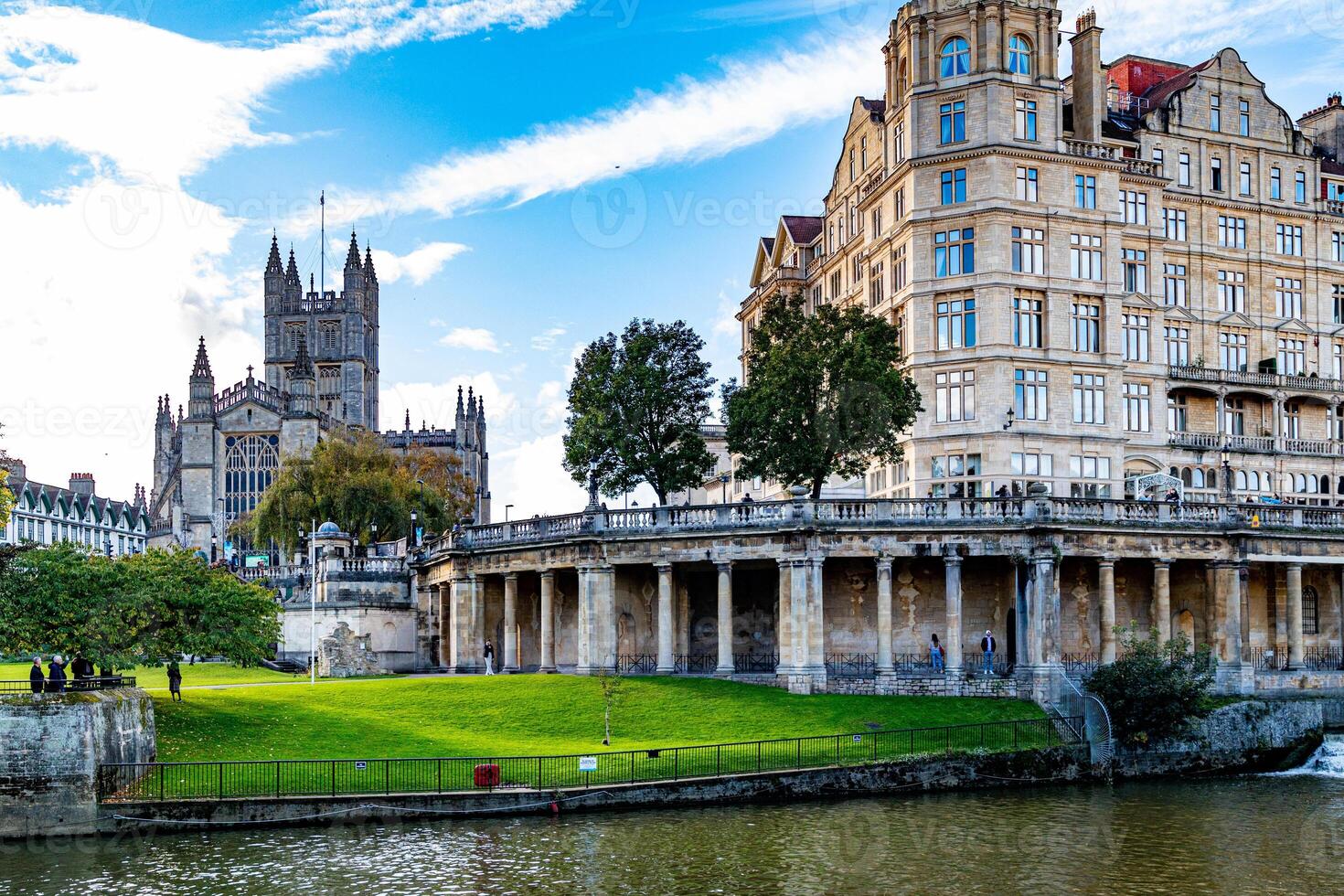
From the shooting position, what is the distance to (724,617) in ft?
194

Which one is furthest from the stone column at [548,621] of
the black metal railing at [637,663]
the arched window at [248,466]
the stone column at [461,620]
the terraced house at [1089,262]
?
the arched window at [248,466]

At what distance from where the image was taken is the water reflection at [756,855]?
33594mm

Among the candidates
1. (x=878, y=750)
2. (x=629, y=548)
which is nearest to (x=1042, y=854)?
(x=878, y=750)

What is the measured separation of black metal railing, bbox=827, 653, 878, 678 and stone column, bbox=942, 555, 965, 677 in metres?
3.28

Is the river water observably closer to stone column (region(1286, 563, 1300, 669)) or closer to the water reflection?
the water reflection

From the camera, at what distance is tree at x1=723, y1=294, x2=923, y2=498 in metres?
64.1

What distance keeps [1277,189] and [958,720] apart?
150 feet

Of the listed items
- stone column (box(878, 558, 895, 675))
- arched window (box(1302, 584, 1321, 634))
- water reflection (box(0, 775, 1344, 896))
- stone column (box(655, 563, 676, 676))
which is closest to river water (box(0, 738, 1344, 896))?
water reflection (box(0, 775, 1344, 896))

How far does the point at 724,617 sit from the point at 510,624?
36.0 ft

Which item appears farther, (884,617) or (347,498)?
(347,498)

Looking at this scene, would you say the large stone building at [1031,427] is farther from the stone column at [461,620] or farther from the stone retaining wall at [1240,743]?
the stone retaining wall at [1240,743]

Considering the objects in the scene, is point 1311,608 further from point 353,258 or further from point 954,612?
point 353,258

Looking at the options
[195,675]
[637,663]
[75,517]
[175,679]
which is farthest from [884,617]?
[75,517]

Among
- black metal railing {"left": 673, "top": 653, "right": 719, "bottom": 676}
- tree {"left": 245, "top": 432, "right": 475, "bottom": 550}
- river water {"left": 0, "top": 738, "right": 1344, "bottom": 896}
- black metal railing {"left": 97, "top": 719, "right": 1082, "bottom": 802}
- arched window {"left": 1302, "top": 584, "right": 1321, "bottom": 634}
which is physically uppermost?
tree {"left": 245, "top": 432, "right": 475, "bottom": 550}
